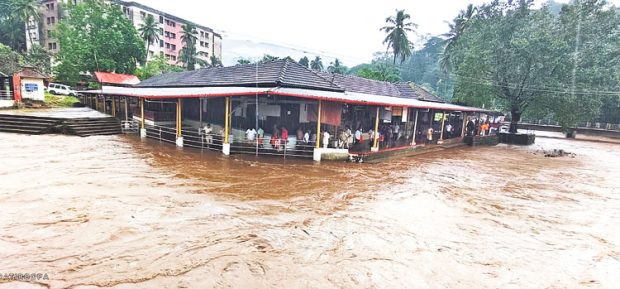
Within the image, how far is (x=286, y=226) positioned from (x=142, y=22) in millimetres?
53857

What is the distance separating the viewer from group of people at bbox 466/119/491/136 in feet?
81.3

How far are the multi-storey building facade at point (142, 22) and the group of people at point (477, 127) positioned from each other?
139 feet

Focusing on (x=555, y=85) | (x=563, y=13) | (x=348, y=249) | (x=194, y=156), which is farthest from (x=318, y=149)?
(x=563, y=13)

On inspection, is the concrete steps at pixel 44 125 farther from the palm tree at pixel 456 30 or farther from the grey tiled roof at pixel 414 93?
the palm tree at pixel 456 30

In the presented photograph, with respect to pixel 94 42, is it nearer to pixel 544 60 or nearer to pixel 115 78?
pixel 115 78

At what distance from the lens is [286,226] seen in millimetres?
6367

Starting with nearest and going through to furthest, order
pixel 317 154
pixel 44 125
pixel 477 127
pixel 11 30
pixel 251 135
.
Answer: pixel 317 154 < pixel 251 135 < pixel 44 125 < pixel 477 127 < pixel 11 30

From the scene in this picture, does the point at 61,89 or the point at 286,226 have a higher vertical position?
the point at 61,89

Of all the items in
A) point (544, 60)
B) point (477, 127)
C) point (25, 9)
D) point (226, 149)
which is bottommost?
point (226, 149)

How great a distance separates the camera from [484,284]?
464 cm

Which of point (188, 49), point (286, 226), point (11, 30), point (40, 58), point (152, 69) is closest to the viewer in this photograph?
point (286, 226)

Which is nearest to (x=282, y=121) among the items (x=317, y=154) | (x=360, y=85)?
(x=317, y=154)

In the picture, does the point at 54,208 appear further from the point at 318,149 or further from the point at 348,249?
the point at 318,149

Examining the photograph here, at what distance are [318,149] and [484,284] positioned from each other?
894 cm
